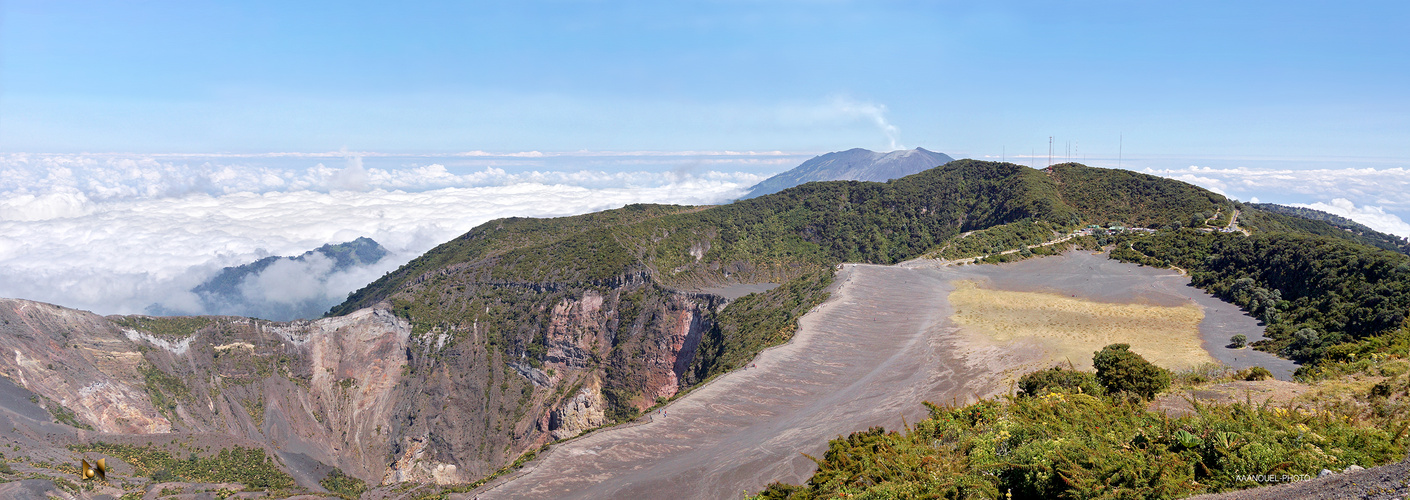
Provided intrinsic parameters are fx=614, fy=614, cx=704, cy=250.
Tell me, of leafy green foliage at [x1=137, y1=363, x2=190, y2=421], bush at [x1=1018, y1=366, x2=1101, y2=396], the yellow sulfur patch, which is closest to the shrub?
the yellow sulfur patch

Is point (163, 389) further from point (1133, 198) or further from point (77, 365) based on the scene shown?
point (1133, 198)

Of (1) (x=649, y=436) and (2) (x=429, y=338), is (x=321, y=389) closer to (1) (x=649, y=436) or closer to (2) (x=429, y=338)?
(2) (x=429, y=338)

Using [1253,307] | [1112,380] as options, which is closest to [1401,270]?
[1253,307]

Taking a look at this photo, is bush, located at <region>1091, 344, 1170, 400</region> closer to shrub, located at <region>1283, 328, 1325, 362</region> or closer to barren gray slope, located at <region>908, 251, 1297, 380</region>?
barren gray slope, located at <region>908, 251, 1297, 380</region>

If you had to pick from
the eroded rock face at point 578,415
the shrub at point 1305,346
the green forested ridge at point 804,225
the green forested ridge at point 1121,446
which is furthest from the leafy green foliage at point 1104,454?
the green forested ridge at point 804,225

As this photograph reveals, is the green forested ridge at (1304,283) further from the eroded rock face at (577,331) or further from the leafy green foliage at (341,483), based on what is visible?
the leafy green foliage at (341,483)
